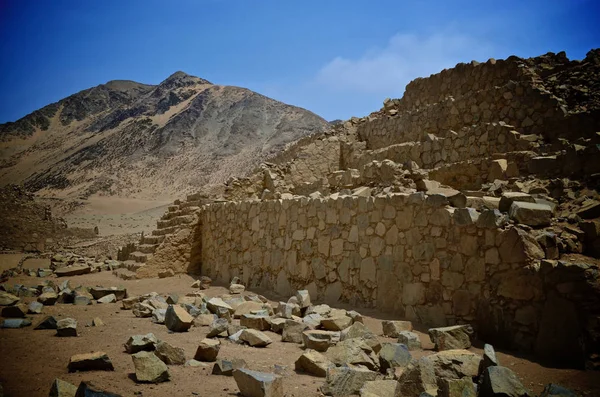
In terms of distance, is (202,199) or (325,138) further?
(325,138)

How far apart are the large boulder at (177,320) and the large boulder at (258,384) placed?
203cm

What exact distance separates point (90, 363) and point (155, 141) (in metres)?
65.4

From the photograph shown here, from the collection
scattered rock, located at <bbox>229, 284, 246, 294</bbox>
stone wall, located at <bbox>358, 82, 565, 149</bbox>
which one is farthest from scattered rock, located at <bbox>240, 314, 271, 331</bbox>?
stone wall, located at <bbox>358, 82, 565, 149</bbox>

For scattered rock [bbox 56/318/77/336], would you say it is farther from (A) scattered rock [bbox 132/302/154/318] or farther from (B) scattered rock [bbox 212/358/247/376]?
(B) scattered rock [bbox 212/358/247/376]

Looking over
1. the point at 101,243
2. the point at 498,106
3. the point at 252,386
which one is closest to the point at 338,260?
the point at 252,386

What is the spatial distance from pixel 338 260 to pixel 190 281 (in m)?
4.94

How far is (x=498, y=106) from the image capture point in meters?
8.97

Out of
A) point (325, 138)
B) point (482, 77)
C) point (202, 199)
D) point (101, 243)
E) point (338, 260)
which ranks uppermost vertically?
point (482, 77)

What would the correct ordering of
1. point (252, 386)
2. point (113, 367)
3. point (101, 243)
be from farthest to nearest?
point (101, 243)
point (113, 367)
point (252, 386)

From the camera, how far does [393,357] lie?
3.49 m

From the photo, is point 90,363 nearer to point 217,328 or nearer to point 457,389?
point 217,328

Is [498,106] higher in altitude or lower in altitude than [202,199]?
higher

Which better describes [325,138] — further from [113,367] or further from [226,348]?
[113,367]

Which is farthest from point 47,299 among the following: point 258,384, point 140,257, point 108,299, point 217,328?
point 258,384
